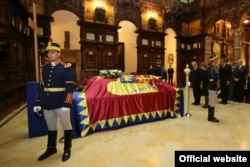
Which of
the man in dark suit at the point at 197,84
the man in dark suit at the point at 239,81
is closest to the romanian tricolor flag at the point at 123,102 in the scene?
the man in dark suit at the point at 197,84

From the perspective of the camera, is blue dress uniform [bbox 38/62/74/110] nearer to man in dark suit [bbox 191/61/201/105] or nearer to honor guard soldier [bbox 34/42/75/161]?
honor guard soldier [bbox 34/42/75/161]

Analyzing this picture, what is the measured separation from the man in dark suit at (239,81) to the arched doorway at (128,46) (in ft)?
24.1

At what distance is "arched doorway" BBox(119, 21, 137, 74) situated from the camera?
44.5 feet

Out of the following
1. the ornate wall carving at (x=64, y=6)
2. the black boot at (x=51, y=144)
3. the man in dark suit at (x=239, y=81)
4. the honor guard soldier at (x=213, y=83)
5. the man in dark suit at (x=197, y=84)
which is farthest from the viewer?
the ornate wall carving at (x=64, y=6)

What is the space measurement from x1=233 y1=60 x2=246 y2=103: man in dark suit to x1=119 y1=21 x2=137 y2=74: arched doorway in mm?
7360

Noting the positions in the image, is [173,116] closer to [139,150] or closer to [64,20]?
[139,150]

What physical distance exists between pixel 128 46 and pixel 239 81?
317 inches

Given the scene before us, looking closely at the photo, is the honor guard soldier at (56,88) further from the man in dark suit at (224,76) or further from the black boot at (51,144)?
the man in dark suit at (224,76)

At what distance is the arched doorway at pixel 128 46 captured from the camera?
13.6 meters

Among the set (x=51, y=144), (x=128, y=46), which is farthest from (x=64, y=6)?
(x=51, y=144)

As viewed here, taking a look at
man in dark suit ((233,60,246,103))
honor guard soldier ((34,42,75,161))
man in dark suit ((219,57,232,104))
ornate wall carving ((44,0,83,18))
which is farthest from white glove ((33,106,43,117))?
ornate wall carving ((44,0,83,18))

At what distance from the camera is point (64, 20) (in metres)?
12.0

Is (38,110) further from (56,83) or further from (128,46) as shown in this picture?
(128,46)

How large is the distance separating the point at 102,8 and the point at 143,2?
113 inches
